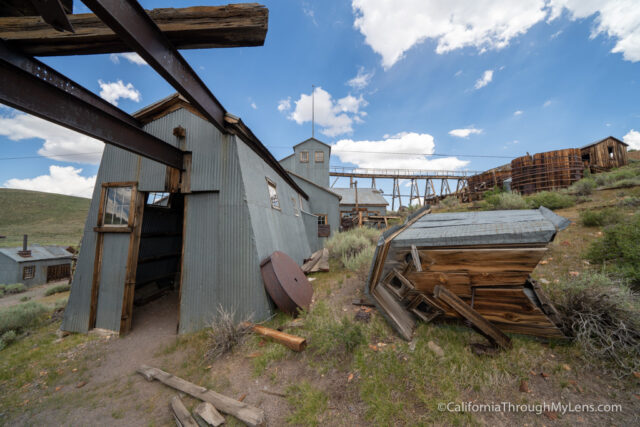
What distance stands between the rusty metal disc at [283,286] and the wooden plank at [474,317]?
2.98m

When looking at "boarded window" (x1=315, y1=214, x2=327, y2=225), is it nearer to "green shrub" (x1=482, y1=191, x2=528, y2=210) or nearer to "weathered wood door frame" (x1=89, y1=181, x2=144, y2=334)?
"green shrub" (x1=482, y1=191, x2=528, y2=210)

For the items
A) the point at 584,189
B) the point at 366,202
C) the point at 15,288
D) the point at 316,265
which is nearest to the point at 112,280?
the point at 316,265

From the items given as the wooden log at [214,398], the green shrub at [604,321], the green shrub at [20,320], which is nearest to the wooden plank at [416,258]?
the green shrub at [604,321]

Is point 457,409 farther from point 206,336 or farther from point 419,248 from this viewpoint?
point 206,336

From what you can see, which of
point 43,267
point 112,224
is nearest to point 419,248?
point 112,224

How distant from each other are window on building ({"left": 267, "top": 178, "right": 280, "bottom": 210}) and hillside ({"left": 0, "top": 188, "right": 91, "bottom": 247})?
52678 millimetres

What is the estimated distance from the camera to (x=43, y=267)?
21734 mm

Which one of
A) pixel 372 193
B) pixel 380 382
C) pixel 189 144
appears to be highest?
pixel 372 193

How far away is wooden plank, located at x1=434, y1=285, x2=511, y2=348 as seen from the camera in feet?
10.0

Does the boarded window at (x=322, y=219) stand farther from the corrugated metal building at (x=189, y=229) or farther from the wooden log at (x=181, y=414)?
the wooden log at (x=181, y=414)

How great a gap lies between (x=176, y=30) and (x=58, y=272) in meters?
35.4

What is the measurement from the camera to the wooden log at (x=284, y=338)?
374cm

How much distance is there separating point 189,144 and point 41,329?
694cm

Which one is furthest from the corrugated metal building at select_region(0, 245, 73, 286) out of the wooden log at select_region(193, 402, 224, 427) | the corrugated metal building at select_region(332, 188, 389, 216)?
the wooden log at select_region(193, 402, 224, 427)
